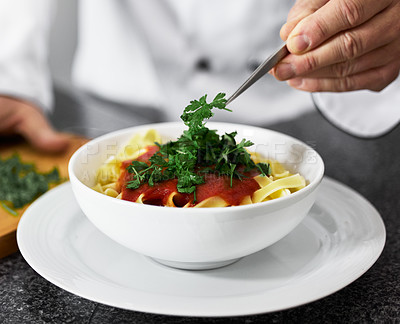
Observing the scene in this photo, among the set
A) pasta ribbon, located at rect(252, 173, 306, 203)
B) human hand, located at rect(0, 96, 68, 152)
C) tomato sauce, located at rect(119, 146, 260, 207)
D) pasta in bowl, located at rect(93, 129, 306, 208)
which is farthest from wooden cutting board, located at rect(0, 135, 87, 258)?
pasta ribbon, located at rect(252, 173, 306, 203)

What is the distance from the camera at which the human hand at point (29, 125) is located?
1776 mm

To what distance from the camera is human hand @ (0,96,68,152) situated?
1.78 meters

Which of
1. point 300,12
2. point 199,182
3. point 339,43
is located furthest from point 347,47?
point 199,182

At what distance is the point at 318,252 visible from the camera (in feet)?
3.38

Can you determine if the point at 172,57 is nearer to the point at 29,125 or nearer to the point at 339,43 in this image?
the point at 29,125

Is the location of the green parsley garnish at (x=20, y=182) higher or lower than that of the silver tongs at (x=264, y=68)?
lower

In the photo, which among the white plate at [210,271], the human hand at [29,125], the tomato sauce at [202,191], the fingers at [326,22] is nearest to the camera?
the white plate at [210,271]

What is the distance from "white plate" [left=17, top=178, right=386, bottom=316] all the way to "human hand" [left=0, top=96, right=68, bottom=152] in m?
0.58

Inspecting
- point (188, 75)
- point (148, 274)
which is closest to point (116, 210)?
point (148, 274)

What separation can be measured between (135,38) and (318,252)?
54.7 inches

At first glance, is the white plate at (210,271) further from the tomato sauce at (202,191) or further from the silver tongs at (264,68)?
the silver tongs at (264,68)

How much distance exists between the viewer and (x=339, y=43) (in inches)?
46.0

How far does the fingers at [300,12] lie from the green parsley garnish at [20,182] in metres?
0.83

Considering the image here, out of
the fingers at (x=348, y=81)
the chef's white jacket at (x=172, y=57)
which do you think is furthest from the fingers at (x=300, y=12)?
the chef's white jacket at (x=172, y=57)
